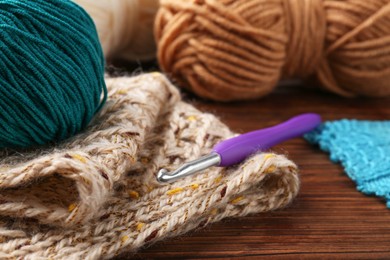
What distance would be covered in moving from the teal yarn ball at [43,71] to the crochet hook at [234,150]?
0.38ft

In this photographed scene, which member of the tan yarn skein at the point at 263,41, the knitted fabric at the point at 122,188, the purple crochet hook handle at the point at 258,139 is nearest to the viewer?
the knitted fabric at the point at 122,188

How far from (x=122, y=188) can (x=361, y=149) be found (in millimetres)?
325

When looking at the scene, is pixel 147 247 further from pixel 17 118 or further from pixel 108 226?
pixel 17 118

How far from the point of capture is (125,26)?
994 mm

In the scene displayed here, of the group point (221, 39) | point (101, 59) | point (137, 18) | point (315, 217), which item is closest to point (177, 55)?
point (221, 39)

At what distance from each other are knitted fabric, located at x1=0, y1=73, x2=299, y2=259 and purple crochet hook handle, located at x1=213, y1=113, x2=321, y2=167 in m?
0.02

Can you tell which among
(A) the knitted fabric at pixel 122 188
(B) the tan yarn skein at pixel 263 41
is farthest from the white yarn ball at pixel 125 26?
(A) the knitted fabric at pixel 122 188

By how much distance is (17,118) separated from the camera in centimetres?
49

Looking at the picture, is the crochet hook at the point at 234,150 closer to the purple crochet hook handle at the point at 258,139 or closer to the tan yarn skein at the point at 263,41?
the purple crochet hook handle at the point at 258,139

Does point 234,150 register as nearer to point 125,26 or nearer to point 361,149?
point 361,149

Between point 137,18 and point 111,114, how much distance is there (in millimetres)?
492

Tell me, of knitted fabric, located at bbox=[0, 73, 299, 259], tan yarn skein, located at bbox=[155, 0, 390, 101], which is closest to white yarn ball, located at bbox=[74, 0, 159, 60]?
tan yarn skein, located at bbox=[155, 0, 390, 101]

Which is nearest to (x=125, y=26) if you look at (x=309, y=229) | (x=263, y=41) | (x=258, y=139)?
(x=263, y=41)

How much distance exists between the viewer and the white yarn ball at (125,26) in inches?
35.1
